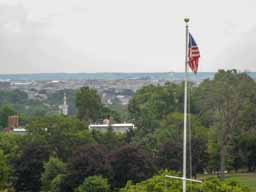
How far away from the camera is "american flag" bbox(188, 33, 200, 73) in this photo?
34.1m

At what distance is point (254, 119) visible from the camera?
10762 centimetres

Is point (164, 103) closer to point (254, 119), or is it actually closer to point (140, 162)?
point (254, 119)

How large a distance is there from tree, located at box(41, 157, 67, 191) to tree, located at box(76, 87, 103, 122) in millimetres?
52514

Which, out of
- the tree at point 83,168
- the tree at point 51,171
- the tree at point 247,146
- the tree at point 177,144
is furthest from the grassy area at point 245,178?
the tree at point 51,171

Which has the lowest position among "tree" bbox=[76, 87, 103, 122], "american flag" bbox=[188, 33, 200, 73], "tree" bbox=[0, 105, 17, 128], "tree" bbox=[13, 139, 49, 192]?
"tree" bbox=[0, 105, 17, 128]

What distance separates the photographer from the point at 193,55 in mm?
34062

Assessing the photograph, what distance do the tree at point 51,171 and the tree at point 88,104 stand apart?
52514 mm

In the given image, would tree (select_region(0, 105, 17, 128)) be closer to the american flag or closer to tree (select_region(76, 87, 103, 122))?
tree (select_region(76, 87, 103, 122))

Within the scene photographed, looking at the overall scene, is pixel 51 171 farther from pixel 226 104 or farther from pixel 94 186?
pixel 226 104

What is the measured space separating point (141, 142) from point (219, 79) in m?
11.9

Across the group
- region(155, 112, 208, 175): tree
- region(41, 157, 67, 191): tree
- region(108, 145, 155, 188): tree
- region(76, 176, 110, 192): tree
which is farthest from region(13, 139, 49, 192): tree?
region(76, 176, 110, 192): tree

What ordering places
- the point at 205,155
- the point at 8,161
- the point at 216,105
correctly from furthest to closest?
the point at 216,105 → the point at 205,155 → the point at 8,161

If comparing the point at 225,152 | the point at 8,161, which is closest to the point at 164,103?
the point at 225,152

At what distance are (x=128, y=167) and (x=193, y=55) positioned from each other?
43.9 metres
